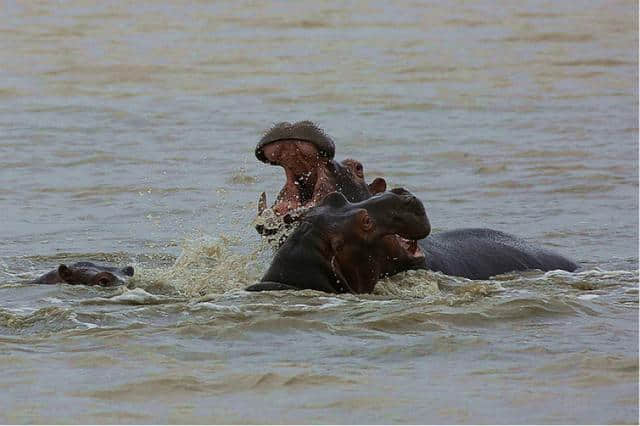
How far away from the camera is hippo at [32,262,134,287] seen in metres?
8.03

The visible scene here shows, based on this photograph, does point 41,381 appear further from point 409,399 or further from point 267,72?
point 267,72

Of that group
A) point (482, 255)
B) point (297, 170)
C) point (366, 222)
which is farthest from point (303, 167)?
point (482, 255)

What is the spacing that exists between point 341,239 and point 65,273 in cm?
166

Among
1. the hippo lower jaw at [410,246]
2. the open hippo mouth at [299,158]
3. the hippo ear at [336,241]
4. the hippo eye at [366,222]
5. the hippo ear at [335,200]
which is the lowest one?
the hippo lower jaw at [410,246]

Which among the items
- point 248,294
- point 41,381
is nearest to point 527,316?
point 248,294

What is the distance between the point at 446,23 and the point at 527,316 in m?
16.8

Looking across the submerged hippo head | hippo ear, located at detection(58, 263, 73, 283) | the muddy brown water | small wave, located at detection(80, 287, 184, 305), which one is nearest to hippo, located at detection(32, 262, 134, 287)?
hippo ear, located at detection(58, 263, 73, 283)

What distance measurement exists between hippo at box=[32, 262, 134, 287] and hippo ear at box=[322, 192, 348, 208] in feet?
4.46

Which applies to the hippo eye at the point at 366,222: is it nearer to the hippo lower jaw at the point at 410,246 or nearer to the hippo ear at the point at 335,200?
the hippo ear at the point at 335,200

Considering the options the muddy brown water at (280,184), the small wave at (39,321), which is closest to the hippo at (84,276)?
the muddy brown water at (280,184)

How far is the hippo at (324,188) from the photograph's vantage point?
752 centimetres

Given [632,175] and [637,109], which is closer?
[632,175]

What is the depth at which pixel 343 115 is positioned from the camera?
16547 mm

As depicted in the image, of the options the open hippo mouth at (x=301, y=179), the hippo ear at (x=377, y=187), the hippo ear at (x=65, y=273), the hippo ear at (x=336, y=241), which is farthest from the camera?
the hippo ear at (x=65, y=273)
